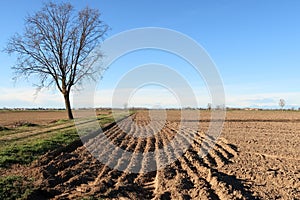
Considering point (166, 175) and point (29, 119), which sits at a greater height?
point (29, 119)

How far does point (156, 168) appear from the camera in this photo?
32.6ft

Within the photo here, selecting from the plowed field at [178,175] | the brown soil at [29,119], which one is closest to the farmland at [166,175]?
the plowed field at [178,175]

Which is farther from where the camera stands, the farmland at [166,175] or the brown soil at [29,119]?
the brown soil at [29,119]

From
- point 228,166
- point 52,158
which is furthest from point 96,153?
point 228,166

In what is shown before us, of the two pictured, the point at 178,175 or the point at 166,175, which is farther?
the point at 166,175

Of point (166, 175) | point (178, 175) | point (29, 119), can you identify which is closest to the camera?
point (178, 175)

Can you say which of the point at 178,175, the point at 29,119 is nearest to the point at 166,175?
the point at 178,175

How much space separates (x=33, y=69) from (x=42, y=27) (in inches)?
164

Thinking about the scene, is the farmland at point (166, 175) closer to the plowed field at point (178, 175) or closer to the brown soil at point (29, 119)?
A: the plowed field at point (178, 175)

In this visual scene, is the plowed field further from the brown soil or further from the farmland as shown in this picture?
the brown soil

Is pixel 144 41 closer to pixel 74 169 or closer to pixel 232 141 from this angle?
pixel 74 169

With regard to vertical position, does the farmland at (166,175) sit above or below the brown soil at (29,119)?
below

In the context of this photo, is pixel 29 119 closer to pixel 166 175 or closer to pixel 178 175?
pixel 166 175

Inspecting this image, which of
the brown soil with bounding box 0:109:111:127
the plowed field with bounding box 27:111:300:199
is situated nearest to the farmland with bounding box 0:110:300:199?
the plowed field with bounding box 27:111:300:199
